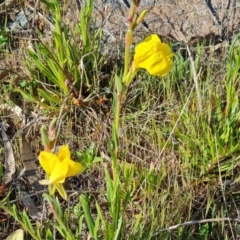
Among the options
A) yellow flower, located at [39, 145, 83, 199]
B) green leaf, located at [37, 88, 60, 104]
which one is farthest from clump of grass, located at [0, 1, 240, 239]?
yellow flower, located at [39, 145, 83, 199]

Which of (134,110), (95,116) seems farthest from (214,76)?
(95,116)

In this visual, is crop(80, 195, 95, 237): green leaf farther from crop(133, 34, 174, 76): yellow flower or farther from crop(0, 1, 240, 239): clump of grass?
crop(133, 34, 174, 76): yellow flower

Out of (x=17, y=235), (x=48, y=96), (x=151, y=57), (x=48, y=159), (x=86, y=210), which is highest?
(x=151, y=57)

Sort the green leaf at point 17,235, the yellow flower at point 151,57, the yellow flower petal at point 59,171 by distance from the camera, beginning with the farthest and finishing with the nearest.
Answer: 1. the green leaf at point 17,235
2. the yellow flower at point 151,57
3. the yellow flower petal at point 59,171

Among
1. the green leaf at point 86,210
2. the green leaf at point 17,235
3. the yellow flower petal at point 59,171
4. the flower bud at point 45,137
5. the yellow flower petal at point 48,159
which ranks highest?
the flower bud at point 45,137

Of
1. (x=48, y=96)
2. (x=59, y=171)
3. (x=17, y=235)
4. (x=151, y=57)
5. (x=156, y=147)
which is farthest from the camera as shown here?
(x=48, y=96)

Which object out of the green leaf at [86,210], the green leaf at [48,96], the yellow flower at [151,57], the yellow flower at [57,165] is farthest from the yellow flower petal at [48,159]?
the green leaf at [48,96]

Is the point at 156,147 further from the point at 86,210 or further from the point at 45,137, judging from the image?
the point at 45,137

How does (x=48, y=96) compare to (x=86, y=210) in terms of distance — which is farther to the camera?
(x=48, y=96)

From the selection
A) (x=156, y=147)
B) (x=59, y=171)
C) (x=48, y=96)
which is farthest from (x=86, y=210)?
(x=48, y=96)

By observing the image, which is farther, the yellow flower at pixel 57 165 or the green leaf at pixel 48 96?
the green leaf at pixel 48 96

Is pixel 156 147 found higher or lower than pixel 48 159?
lower

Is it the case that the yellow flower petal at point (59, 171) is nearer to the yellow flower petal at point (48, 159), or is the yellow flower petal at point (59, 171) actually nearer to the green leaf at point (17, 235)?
the yellow flower petal at point (48, 159)
